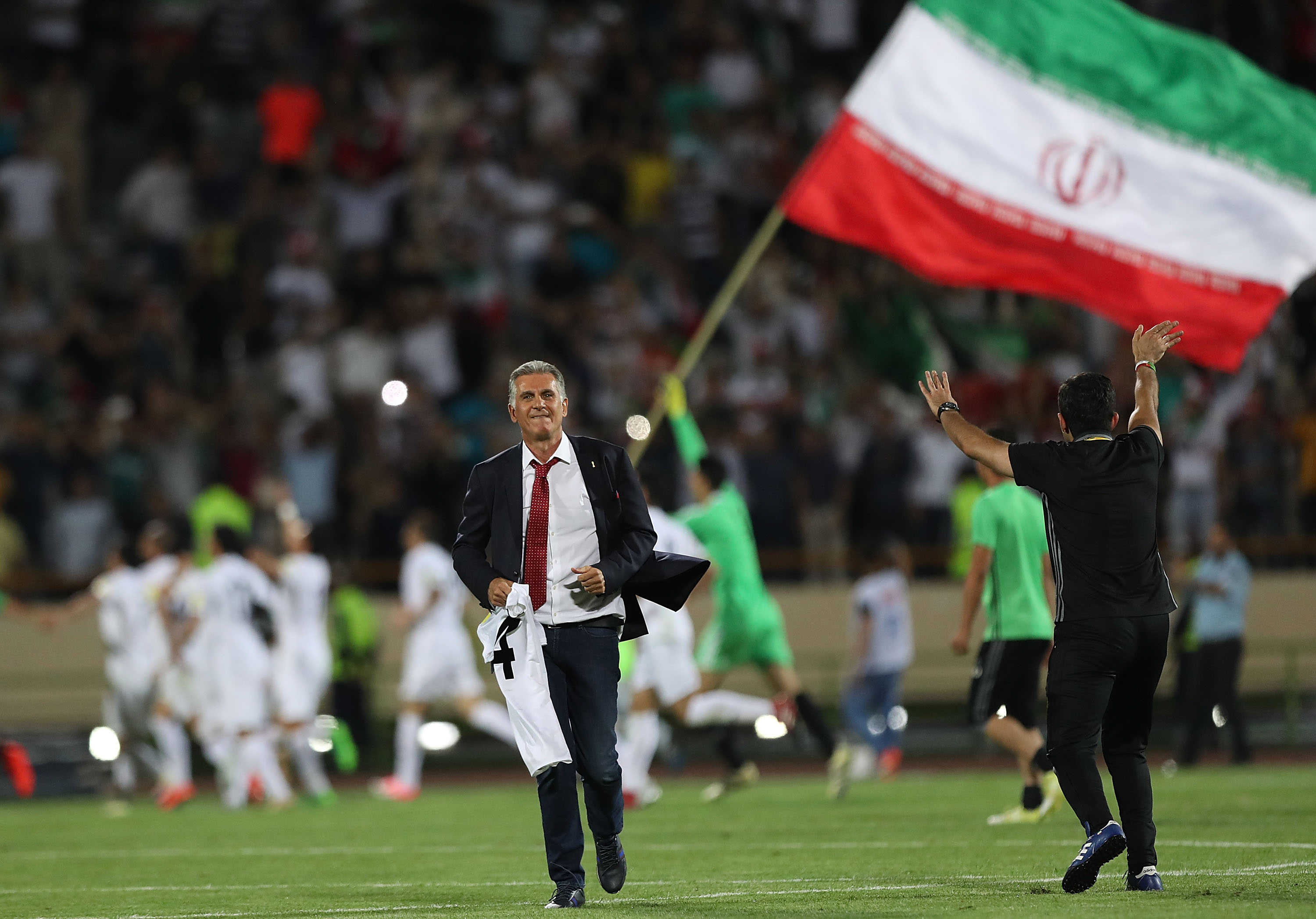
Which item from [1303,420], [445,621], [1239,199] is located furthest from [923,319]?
[1239,199]

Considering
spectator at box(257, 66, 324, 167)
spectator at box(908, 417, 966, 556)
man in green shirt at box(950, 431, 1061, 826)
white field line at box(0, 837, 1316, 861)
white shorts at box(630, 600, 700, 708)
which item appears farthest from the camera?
spectator at box(257, 66, 324, 167)

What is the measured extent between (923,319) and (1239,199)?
10.3m

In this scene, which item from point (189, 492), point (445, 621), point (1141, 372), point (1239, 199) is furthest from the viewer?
point (189, 492)

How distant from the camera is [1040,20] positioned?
13633 mm

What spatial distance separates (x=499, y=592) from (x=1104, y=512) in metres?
2.68

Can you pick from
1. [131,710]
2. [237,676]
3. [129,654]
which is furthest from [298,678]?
[131,710]

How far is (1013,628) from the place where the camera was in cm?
1358

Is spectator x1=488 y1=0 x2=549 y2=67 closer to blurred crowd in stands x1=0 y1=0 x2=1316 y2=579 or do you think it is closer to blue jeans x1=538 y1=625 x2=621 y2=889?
blurred crowd in stands x1=0 y1=0 x2=1316 y2=579

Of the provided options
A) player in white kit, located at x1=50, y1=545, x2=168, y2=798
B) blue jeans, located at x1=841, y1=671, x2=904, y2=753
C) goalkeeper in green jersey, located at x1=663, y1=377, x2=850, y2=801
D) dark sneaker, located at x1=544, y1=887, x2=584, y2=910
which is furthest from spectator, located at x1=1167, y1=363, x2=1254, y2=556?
dark sneaker, located at x1=544, y1=887, x2=584, y2=910

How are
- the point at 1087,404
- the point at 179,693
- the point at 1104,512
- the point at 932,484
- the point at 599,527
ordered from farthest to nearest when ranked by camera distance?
the point at 932,484 < the point at 179,693 < the point at 599,527 < the point at 1087,404 < the point at 1104,512

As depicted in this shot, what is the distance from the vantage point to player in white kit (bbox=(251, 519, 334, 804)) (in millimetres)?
19953

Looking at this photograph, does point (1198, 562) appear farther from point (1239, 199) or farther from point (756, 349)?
point (1239, 199)

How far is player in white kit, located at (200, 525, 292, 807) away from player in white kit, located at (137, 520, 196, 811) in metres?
0.39

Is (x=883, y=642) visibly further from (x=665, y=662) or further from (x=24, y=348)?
(x=24, y=348)
